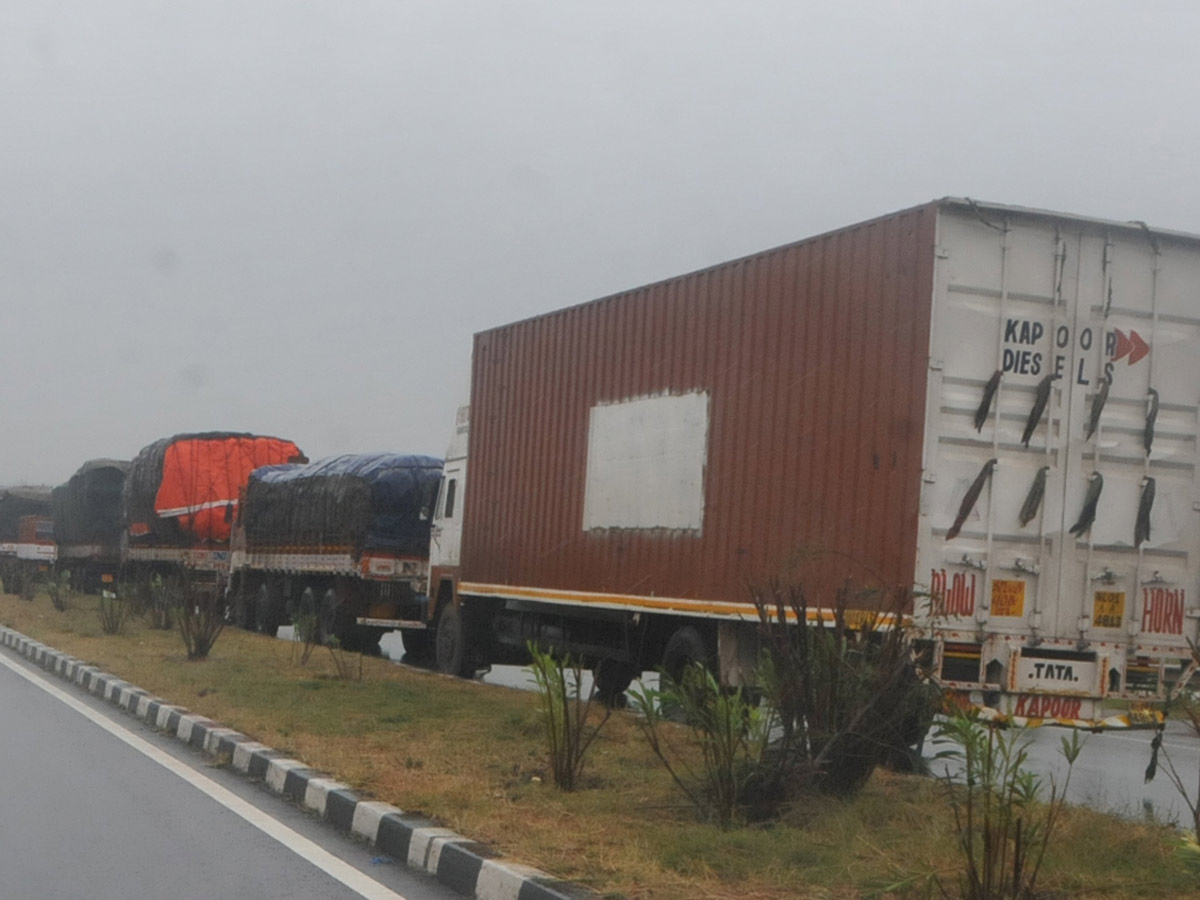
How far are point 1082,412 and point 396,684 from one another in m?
7.15

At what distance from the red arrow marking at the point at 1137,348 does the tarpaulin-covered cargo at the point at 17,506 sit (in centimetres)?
3984

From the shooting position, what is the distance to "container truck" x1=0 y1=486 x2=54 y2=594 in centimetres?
3384

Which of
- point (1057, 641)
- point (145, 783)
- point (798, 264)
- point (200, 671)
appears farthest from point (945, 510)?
point (200, 671)

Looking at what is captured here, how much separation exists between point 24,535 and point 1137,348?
119 ft

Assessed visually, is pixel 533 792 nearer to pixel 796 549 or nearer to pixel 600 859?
pixel 600 859

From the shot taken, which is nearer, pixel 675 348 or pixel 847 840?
pixel 847 840

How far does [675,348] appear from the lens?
42.0ft

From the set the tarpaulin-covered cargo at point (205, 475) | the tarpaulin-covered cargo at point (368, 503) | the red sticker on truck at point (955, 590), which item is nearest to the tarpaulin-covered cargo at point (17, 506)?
the tarpaulin-covered cargo at point (205, 475)

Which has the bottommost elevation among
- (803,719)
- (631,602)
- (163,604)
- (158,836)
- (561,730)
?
(158,836)

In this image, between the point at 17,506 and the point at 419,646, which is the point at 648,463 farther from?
the point at 17,506

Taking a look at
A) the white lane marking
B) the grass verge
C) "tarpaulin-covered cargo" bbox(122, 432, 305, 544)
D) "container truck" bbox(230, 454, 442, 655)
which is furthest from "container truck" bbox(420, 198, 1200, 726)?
"tarpaulin-covered cargo" bbox(122, 432, 305, 544)

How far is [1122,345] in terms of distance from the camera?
9945 mm

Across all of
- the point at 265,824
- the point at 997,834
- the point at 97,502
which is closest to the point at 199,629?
the point at 265,824

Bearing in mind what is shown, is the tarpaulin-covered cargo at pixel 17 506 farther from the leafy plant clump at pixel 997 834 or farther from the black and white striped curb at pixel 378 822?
the leafy plant clump at pixel 997 834
